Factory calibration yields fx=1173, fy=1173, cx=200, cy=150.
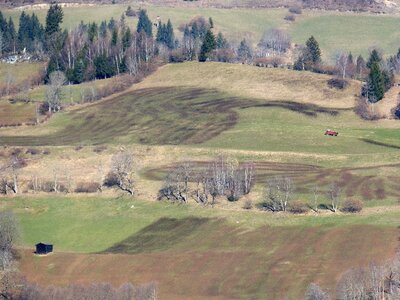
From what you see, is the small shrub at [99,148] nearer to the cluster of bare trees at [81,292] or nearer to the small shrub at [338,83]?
the small shrub at [338,83]

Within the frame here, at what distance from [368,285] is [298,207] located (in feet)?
101

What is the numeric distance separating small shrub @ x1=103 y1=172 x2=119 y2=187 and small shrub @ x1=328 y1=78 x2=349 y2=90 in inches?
2330

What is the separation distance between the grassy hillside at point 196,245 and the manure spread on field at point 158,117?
3028 cm

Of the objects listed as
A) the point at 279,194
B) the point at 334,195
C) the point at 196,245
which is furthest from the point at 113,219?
the point at 334,195

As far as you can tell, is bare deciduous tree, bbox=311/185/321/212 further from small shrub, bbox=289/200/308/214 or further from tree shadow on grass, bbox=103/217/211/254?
tree shadow on grass, bbox=103/217/211/254

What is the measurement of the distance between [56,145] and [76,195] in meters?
24.0

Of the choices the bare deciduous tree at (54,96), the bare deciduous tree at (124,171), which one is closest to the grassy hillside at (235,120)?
the bare deciduous tree at (54,96)

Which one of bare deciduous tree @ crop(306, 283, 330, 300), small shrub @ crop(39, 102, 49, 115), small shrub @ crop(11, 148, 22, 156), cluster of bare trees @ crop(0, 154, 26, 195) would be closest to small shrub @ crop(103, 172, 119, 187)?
cluster of bare trees @ crop(0, 154, 26, 195)

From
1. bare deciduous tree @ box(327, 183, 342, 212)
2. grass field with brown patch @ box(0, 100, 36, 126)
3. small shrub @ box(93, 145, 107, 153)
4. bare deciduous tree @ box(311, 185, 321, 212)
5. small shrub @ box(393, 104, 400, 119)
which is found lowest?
grass field with brown patch @ box(0, 100, 36, 126)

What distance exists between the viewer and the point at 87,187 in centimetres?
14025

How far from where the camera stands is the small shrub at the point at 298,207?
124500mm

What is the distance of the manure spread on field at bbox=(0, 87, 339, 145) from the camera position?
16600 centimetres

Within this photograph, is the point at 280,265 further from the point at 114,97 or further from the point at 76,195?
the point at 114,97

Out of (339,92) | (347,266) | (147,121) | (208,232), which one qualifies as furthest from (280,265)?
(339,92)
